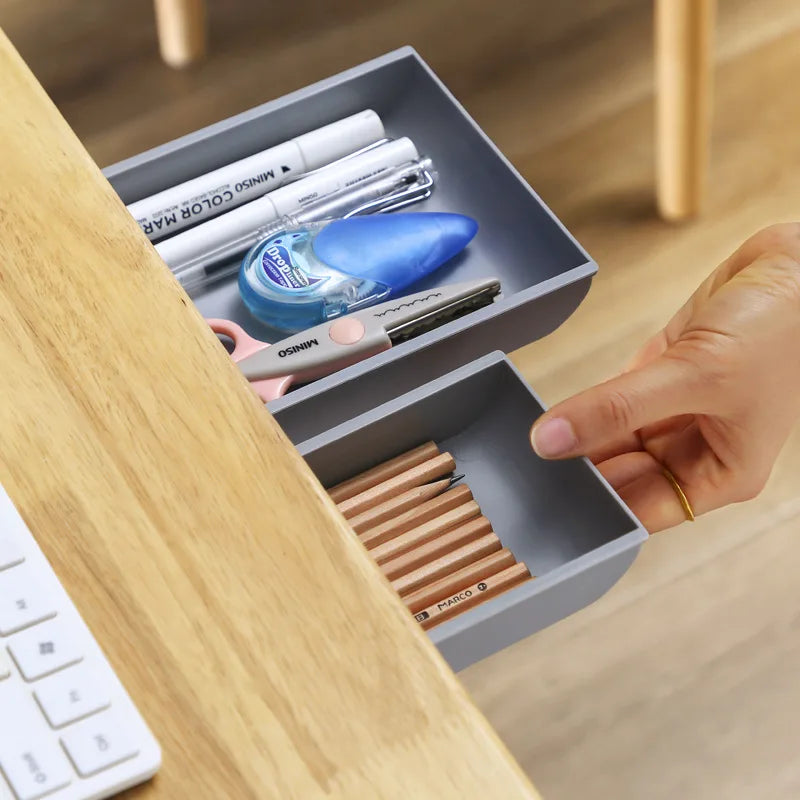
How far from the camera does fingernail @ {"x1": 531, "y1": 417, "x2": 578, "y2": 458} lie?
60 cm

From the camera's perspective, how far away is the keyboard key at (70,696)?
0.29 metres

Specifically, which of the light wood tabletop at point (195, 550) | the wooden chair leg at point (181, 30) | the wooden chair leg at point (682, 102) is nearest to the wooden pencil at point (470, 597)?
the light wood tabletop at point (195, 550)

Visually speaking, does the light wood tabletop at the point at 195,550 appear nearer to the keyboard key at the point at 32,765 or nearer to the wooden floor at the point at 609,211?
the keyboard key at the point at 32,765

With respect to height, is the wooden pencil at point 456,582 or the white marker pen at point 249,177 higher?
the white marker pen at point 249,177

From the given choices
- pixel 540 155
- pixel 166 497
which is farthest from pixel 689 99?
pixel 166 497

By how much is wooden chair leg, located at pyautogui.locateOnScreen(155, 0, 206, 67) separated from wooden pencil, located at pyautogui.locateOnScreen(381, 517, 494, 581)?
2.66 feet

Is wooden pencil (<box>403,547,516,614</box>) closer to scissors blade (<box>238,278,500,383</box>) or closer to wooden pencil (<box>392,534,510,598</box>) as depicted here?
wooden pencil (<box>392,534,510,598</box>)

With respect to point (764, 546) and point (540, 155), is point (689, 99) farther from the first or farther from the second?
point (764, 546)

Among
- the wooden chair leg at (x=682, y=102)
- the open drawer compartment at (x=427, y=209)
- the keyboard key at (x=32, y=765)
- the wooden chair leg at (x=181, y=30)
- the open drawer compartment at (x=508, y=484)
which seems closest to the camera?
the keyboard key at (x=32, y=765)

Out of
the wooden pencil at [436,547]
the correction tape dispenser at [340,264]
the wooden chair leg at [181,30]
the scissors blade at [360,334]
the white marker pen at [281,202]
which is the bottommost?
the wooden pencil at [436,547]

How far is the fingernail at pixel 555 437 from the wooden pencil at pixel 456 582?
7 centimetres

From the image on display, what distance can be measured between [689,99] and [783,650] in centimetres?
54

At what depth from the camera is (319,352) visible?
663mm

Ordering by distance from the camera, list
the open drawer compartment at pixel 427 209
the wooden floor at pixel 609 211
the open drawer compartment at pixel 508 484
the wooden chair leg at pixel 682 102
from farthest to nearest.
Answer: the wooden chair leg at pixel 682 102, the wooden floor at pixel 609 211, the open drawer compartment at pixel 427 209, the open drawer compartment at pixel 508 484
